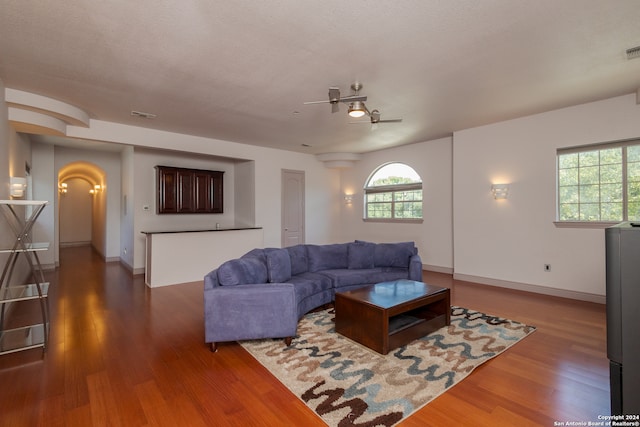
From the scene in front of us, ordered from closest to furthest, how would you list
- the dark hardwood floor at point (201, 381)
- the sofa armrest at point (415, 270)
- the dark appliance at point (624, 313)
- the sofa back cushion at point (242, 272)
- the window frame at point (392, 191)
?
the dark appliance at point (624, 313) → the dark hardwood floor at point (201, 381) → the sofa back cushion at point (242, 272) → the sofa armrest at point (415, 270) → the window frame at point (392, 191)

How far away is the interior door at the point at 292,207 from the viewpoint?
7.50 m

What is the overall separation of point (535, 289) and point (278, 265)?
13.9ft

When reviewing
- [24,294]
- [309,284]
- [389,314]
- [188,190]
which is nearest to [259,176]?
[188,190]

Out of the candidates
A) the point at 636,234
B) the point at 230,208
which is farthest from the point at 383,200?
the point at 636,234

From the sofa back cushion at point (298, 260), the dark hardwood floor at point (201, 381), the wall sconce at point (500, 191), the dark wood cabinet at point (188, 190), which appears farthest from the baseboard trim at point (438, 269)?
the dark wood cabinet at point (188, 190)

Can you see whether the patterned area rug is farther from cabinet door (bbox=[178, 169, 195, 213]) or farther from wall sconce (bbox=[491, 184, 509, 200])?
cabinet door (bbox=[178, 169, 195, 213])

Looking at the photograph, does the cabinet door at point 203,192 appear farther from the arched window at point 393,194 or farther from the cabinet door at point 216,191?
the arched window at point 393,194

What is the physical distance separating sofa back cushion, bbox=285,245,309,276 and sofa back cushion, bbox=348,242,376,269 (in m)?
0.73

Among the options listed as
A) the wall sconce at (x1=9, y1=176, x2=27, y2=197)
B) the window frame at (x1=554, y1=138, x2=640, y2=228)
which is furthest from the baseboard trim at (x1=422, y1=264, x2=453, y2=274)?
the wall sconce at (x1=9, y1=176, x2=27, y2=197)

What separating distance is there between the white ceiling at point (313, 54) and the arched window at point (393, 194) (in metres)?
2.51

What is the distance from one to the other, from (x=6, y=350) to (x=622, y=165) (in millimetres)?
7535

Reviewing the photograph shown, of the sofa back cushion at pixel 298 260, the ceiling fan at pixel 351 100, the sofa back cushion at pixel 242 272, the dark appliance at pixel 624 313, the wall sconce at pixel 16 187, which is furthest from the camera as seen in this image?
the sofa back cushion at pixel 298 260

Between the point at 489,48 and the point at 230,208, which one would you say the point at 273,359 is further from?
the point at 230,208

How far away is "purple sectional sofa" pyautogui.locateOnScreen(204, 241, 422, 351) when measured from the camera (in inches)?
111
